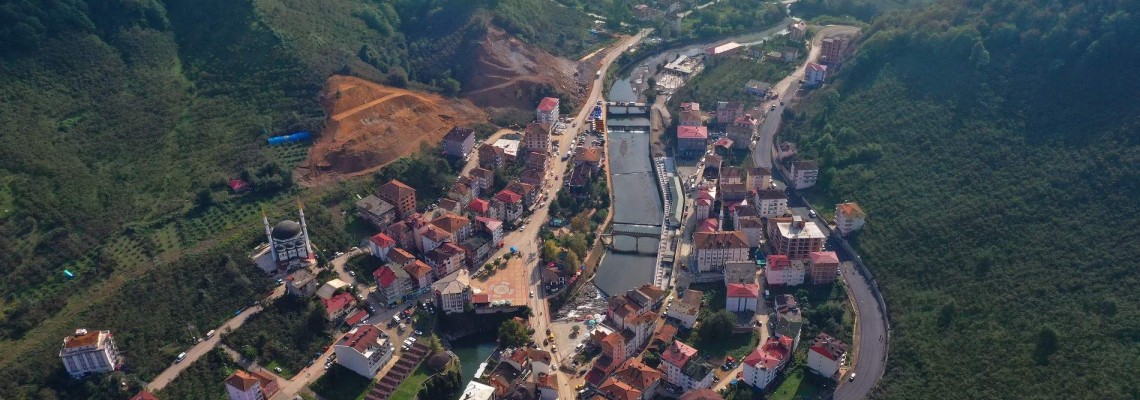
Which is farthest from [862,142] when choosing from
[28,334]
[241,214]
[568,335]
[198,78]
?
[28,334]

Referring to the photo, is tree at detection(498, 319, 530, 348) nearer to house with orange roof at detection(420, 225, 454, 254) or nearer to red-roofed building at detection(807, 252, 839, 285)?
house with orange roof at detection(420, 225, 454, 254)

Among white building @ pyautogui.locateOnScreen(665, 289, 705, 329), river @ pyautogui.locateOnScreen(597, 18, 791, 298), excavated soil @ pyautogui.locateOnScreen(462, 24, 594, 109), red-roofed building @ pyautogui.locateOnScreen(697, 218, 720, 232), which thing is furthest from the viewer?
excavated soil @ pyautogui.locateOnScreen(462, 24, 594, 109)

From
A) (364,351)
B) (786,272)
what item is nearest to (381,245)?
(364,351)

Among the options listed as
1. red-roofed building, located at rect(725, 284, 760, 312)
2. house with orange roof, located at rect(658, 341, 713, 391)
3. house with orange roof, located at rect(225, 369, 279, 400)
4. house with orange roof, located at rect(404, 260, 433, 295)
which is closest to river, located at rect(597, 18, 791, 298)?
red-roofed building, located at rect(725, 284, 760, 312)

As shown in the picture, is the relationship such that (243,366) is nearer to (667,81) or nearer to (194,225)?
(194,225)

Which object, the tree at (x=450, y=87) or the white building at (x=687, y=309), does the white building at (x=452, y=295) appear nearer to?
the white building at (x=687, y=309)

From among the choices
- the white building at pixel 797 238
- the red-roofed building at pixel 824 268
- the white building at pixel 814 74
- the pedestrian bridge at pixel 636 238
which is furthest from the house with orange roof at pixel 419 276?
the white building at pixel 814 74
